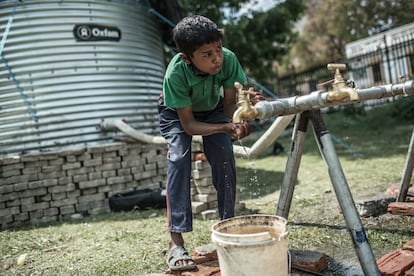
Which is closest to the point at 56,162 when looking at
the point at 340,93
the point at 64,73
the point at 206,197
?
the point at 64,73

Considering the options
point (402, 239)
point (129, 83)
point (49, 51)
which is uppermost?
point (49, 51)

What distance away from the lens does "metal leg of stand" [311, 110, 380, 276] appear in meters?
1.87

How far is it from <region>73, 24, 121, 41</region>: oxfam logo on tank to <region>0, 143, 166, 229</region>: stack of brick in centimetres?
157

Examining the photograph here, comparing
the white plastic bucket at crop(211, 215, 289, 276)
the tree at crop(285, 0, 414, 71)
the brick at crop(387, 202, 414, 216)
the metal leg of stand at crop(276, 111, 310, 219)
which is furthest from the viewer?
the tree at crop(285, 0, 414, 71)

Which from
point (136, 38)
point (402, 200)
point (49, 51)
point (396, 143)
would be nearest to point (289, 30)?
point (396, 143)

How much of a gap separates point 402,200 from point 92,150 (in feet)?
12.3

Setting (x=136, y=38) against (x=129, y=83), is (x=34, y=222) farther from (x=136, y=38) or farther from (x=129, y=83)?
(x=136, y=38)

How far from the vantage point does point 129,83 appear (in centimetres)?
588

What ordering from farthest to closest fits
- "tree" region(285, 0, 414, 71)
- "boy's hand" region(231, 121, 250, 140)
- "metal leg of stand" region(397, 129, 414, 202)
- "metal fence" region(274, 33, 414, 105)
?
"tree" region(285, 0, 414, 71) < "metal fence" region(274, 33, 414, 105) < "metal leg of stand" region(397, 129, 414, 202) < "boy's hand" region(231, 121, 250, 140)

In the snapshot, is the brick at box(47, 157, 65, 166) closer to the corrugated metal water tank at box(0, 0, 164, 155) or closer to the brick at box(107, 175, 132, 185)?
the corrugated metal water tank at box(0, 0, 164, 155)

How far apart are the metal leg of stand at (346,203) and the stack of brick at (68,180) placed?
3811mm

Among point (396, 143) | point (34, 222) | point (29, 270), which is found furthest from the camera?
point (396, 143)

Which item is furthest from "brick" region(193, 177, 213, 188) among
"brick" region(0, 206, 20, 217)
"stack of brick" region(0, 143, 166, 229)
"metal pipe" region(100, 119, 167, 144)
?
"brick" region(0, 206, 20, 217)

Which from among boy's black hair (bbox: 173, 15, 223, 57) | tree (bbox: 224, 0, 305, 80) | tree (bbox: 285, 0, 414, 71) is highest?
tree (bbox: 285, 0, 414, 71)
